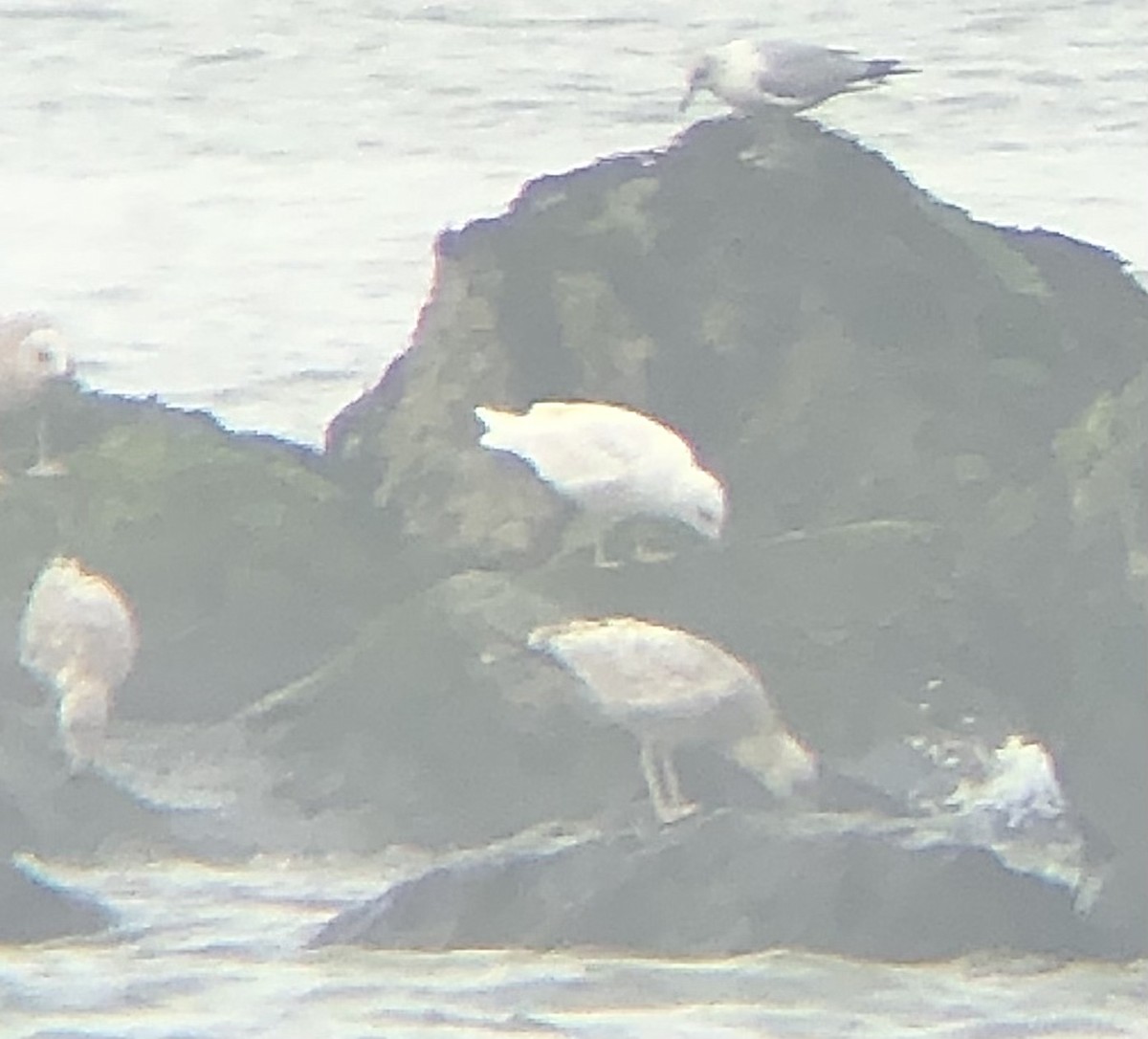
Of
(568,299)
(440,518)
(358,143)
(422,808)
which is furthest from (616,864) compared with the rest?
(358,143)

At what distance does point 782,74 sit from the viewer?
2.37 metres

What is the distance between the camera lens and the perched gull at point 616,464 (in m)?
2.32

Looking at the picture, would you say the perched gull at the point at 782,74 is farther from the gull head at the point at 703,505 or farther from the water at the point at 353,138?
the gull head at the point at 703,505

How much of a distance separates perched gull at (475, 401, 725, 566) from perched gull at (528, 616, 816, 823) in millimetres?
80

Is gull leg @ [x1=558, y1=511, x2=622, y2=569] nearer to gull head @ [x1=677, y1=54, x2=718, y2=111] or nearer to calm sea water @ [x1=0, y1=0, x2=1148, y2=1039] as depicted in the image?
calm sea water @ [x1=0, y1=0, x2=1148, y2=1039]

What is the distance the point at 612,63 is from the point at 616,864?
0.71 m

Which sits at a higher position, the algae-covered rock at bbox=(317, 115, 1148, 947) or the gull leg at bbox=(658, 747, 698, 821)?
the algae-covered rock at bbox=(317, 115, 1148, 947)

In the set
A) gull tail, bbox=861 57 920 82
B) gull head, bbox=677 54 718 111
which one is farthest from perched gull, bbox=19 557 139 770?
gull tail, bbox=861 57 920 82

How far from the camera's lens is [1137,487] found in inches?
91.7

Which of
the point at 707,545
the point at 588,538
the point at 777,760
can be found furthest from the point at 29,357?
the point at 777,760

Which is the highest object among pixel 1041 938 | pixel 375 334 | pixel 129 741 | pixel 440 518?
pixel 375 334

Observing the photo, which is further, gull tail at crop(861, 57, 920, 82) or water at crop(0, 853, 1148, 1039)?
gull tail at crop(861, 57, 920, 82)

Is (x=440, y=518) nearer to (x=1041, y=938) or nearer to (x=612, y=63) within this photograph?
(x=612, y=63)

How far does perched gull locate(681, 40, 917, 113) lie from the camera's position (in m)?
2.36
